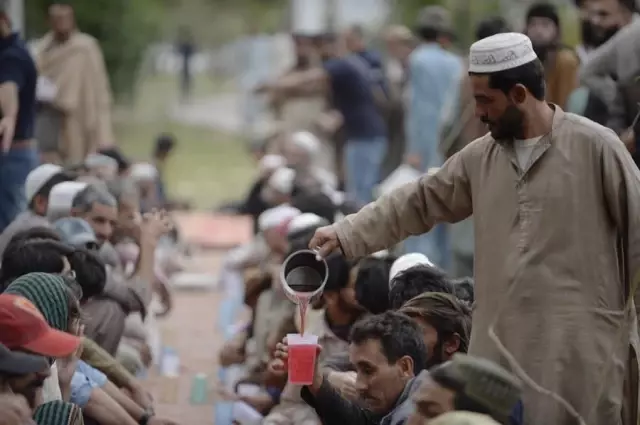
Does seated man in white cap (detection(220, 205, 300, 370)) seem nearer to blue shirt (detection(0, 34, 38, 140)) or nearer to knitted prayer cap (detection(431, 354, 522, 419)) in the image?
blue shirt (detection(0, 34, 38, 140))

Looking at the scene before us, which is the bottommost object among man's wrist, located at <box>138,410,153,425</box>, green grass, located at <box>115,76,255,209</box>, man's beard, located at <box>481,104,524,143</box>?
green grass, located at <box>115,76,255,209</box>

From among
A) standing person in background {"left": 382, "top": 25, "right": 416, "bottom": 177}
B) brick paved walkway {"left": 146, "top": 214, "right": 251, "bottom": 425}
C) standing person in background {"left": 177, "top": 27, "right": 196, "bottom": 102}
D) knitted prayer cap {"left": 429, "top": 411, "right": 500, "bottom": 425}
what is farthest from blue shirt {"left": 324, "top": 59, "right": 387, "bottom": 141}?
standing person in background {"left": 177, "top": 27, "right": 196, "bottom": 102}

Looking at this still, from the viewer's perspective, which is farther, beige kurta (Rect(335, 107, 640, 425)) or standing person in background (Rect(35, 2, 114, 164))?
standing person in background (Rect(35, 2, 114, 164))

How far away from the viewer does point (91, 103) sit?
15492mm

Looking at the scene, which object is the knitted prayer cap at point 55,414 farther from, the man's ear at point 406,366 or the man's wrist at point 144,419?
the man's wrist at point 144,419

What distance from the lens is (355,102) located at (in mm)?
17000

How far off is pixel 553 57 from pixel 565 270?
4.97 meters

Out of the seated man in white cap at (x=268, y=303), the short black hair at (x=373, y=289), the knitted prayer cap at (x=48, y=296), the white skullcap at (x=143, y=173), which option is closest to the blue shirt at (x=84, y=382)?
the knitted prayer cap at (x=48, y=296)

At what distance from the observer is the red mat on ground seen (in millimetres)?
17938

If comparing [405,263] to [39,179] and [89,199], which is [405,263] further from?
[39,179]

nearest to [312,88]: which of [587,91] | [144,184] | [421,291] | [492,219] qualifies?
[144,184]

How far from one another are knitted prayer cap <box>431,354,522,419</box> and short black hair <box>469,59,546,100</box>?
111 cm

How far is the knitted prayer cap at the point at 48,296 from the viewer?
20.2 feet

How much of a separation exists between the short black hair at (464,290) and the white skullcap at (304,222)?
1622mm
